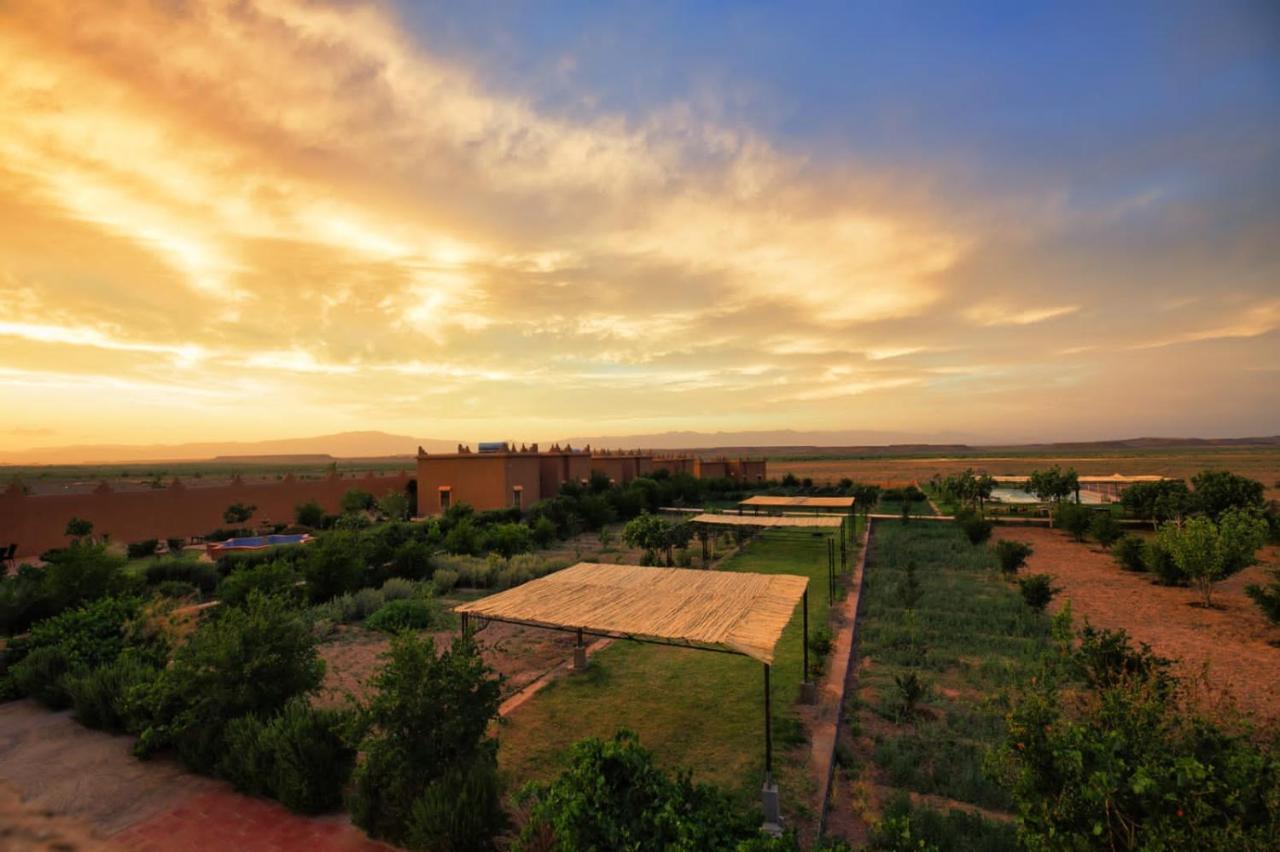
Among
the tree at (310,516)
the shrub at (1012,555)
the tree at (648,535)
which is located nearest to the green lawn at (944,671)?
the shrub at (1012,555)

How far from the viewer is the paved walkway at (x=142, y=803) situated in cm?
549

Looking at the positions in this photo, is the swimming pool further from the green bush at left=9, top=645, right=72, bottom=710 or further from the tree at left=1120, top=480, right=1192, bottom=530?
the tree at left=1120, top=480, right=1192, bottom=530

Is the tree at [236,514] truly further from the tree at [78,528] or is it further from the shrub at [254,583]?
the shrub at [254,583]

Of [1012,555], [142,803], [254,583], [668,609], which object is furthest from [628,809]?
[1012,555]

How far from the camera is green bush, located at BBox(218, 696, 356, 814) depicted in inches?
233

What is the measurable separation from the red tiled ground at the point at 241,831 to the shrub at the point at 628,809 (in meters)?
2.34

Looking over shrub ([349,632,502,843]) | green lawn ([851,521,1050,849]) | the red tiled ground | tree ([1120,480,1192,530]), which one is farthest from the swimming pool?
tree ([1120,480,1192,530])

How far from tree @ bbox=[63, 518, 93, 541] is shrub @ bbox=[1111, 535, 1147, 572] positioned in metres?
39.6

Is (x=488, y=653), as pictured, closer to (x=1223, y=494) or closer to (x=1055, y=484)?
(x=1223, y=494)

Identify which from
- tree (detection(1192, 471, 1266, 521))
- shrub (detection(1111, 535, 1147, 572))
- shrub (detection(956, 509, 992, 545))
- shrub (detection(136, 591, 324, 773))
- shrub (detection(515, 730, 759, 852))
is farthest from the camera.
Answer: shrub (detection(956, 509, 992, 545))

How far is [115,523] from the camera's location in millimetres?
25344

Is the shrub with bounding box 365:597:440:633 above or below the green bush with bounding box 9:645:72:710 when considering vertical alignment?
below

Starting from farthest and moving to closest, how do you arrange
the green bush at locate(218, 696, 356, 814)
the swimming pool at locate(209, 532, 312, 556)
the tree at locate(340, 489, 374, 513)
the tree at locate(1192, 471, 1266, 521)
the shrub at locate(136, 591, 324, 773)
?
the tree at locate(340, 489, 374, 513) < the swimming pool at locate(209, 532, 312, 556) < the tree at locate(1192, 471, 1266, 521) < the shrub at locate(136, 591, 324, 773) < the green bush at locate(218, 696, 356, 814)

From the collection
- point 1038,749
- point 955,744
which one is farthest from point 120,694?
point 955,744
